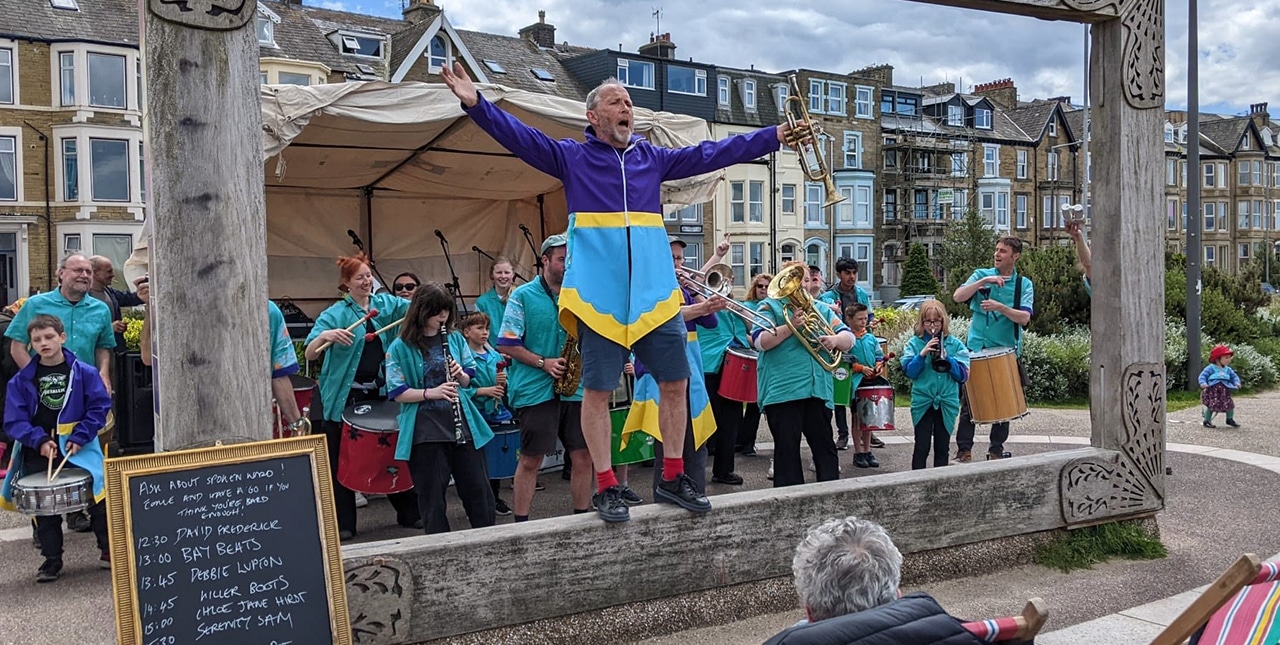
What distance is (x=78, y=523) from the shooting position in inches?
281

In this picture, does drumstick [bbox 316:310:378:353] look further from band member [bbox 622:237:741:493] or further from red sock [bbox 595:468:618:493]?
red sock [bbox 595:468:618:493]

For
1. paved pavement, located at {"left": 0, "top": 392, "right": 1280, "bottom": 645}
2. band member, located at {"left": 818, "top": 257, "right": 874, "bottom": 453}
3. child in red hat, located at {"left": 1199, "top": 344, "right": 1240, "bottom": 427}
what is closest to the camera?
paved pavement, located at {"left": 0, "top": 392, "right": 1280, "bottom": 645}

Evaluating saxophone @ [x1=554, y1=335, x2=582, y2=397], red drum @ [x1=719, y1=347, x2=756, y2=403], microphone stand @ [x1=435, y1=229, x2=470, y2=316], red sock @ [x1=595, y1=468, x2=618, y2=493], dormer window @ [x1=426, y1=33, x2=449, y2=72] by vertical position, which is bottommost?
red sock @ [x1=595, y1=468, x2=618, y2=493]

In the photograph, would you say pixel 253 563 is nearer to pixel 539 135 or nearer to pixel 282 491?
pixel 282 491

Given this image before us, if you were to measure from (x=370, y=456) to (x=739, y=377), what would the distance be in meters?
3.07

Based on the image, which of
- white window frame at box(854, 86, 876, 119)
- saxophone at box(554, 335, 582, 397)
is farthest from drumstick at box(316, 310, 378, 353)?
white window frame at box(854, 86, 876, 119)

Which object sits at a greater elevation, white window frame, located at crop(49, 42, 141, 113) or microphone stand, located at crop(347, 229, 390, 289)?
white window frame, located at crop(49, 42, 141, 113)

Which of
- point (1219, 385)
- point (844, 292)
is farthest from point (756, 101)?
point (844, 292)

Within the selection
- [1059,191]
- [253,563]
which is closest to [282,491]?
[253,563]

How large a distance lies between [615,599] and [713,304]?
1507mm

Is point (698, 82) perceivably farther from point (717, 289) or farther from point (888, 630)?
point (888, 630)

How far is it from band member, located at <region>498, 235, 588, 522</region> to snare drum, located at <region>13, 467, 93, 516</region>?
7.43ft

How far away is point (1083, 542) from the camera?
604 cm

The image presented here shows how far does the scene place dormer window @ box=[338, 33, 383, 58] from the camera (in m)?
34.7
